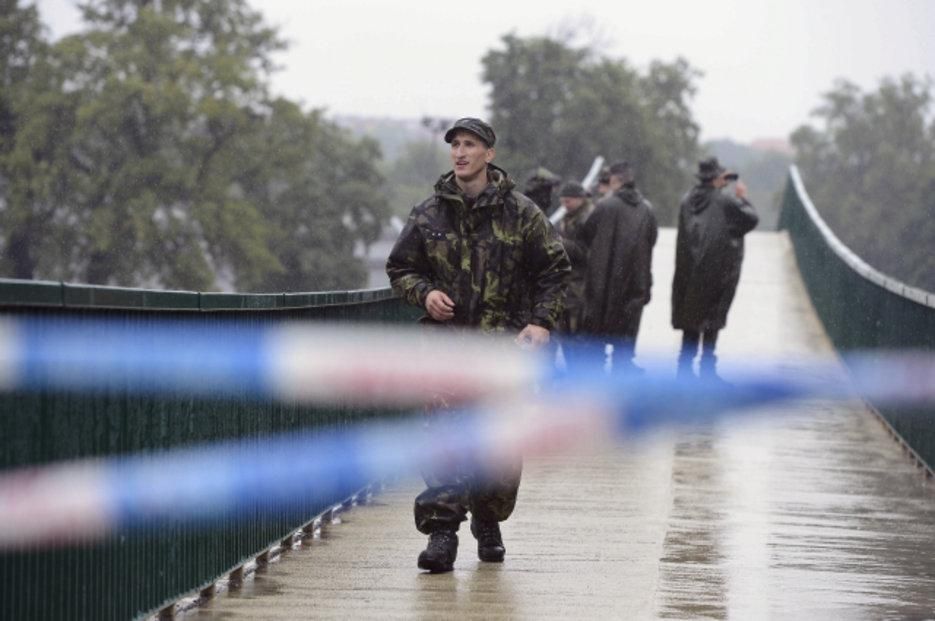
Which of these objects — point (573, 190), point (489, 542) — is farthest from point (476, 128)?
point (573, 190)

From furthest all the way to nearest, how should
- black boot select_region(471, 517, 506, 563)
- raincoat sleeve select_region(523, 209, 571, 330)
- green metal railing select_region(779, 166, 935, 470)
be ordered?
green metal railing select_region(779, 166, 935, 470)
black boot select_region(471, 517, 506, 563)
raincoat sleeve select_region(523, 209, 571, 330)

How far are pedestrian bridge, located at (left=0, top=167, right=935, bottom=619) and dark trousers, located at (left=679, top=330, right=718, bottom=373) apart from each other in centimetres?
325

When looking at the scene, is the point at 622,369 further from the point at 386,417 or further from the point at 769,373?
the point at 386,417

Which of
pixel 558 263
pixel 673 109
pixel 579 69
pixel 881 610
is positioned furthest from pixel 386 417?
pixel 673 109

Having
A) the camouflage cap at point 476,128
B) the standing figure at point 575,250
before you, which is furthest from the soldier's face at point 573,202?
the camouflage cap at point 476,128

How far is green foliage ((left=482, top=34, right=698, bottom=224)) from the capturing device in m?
112

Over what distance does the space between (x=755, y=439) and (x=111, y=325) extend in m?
8.93

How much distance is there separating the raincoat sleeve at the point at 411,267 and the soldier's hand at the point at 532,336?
1.29ft

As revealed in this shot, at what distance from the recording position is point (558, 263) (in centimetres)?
870

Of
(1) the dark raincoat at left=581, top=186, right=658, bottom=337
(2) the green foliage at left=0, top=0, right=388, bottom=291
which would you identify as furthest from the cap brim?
(2) the green foliage at left=0, top=0, right=388, bottom=291

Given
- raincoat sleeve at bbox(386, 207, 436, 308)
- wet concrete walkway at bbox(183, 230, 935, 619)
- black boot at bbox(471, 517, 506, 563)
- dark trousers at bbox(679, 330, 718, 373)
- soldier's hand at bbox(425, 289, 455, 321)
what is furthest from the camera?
dark trousers at bbox(679, 330, 718, 373)

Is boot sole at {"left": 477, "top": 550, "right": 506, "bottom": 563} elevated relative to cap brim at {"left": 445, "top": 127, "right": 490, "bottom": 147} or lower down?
lower down

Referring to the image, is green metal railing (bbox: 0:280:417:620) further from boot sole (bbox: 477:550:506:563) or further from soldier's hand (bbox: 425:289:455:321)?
boot sole (bbox: 477:550:506:563)

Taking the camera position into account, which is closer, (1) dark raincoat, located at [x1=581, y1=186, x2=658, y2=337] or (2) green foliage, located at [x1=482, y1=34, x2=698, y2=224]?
(1) dark raincoat, located at [x1=581, y1=186, x2=658, y2=337]
